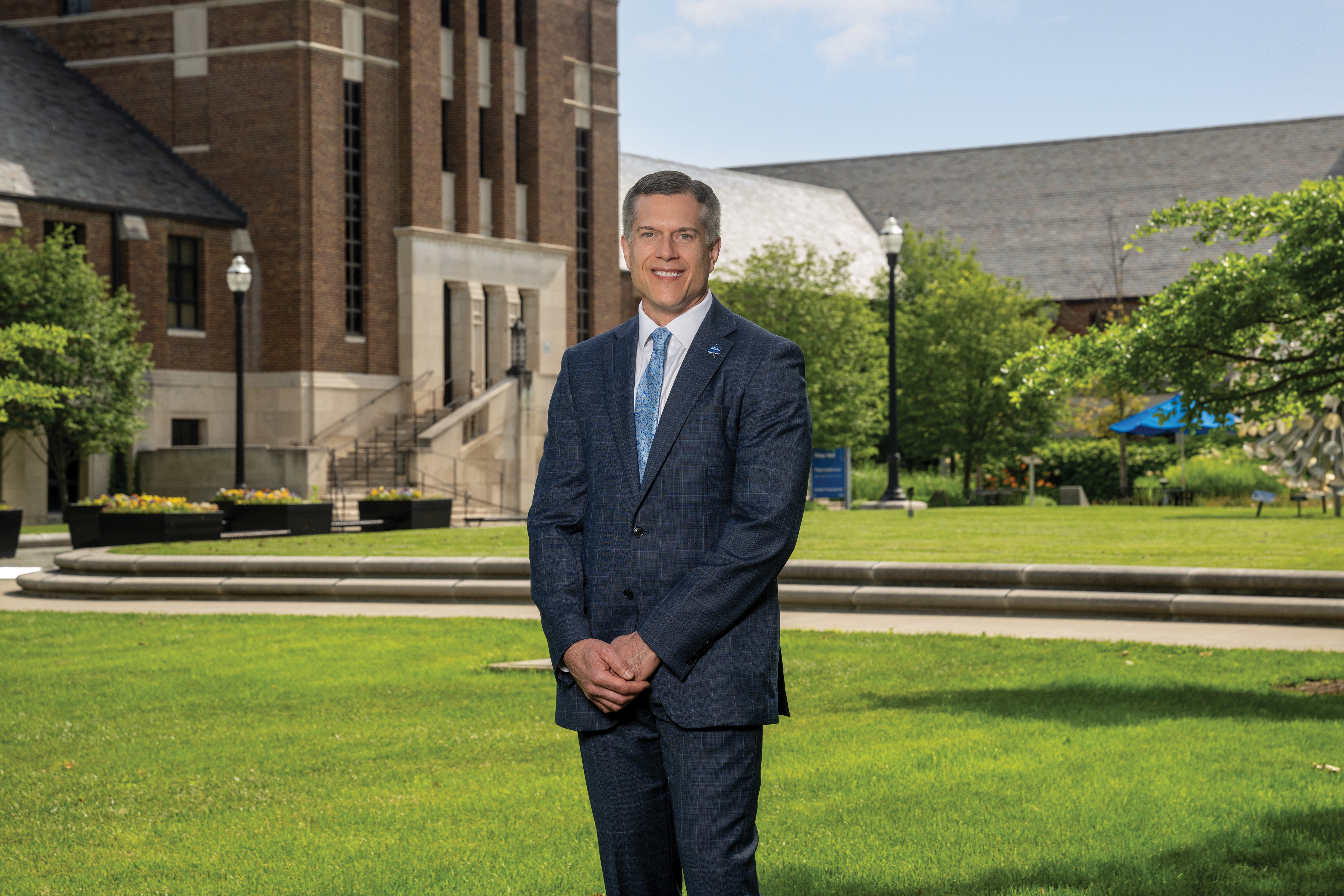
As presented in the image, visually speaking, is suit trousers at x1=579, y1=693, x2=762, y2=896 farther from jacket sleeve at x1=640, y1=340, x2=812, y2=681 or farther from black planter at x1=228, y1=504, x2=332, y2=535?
black planter at x1=228, y1=504, x2=332, y2=535

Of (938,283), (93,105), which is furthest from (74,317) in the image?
(938,283)

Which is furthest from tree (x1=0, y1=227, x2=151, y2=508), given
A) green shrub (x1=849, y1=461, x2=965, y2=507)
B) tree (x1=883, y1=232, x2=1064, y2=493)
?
tree (x1=883, y1=232, x2=1064, y2=493)

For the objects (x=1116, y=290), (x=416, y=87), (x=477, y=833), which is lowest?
(x=477, y=833)

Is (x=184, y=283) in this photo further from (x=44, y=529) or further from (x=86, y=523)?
(x=86, y=523)

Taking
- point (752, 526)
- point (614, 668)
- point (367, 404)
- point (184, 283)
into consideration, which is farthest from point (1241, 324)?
point (184, 283)

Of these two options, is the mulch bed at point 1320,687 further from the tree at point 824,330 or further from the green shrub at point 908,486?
the tree at point 824,330

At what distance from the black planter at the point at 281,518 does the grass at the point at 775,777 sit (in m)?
13.6

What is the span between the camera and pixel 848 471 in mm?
28578

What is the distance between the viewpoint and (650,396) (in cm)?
363

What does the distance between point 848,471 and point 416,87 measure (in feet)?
58.8

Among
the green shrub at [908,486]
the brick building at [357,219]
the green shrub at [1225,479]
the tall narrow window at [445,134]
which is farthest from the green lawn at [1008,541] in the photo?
the tall narrow window at [445,134]

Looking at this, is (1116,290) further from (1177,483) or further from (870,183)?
(1177,483)

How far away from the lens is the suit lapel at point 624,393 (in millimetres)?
3551

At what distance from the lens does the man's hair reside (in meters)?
3.61
